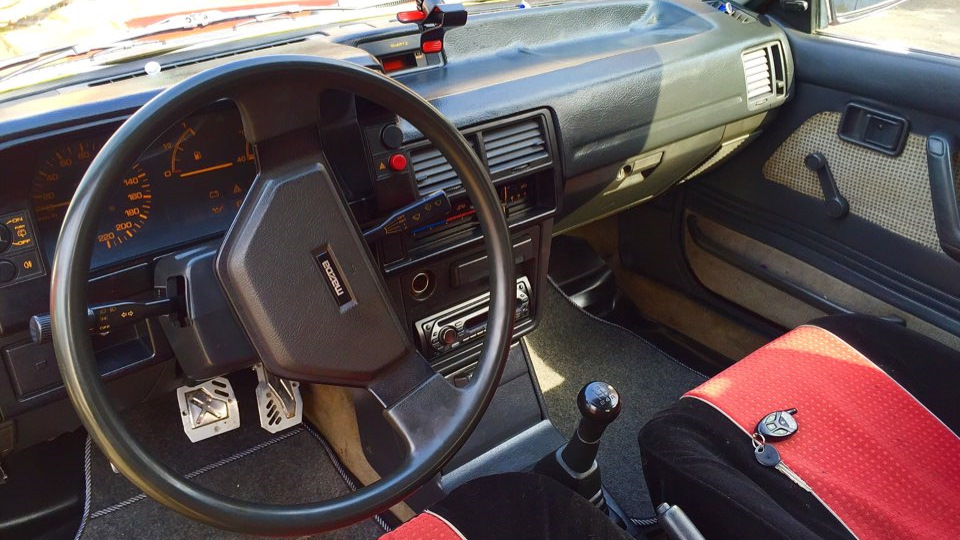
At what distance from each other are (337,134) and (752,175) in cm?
132

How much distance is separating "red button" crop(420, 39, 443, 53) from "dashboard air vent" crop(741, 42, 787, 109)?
79 cm

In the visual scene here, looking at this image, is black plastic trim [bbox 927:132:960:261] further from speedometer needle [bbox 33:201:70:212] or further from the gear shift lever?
speedometer needle [bbox 33:201:70:212]

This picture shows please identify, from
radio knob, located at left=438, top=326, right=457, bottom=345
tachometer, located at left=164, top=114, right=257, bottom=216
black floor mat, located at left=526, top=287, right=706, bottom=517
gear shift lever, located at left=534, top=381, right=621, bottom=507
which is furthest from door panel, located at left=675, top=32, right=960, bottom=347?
tachometer, located at left=164, top=114, right=257, bottom=216

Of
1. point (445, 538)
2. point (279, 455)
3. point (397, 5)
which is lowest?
point (279, 455)

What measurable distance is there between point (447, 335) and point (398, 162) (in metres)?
0.42

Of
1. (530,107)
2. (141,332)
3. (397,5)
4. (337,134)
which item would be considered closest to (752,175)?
(530,107)

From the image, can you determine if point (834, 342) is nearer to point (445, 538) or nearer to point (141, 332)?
point (445, 538)

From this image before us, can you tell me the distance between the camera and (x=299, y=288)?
1042mm

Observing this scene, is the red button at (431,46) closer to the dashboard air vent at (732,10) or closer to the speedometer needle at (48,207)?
the speedometer needle at (48,207)

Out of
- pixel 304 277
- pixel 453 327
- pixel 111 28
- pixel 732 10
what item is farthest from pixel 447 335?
pixel 732 10

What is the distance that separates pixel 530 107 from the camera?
1.51 m

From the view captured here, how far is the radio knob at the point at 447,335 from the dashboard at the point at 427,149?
2 cm

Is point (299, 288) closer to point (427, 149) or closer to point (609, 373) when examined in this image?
point (427, 149)

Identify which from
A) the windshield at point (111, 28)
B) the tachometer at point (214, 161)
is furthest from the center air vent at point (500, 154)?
the windshield at point (111, 28)
